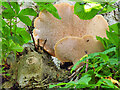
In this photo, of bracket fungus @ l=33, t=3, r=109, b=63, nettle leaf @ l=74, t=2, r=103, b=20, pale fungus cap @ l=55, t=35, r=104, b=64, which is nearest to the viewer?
nettle leaf @ l=74, t=2, r=103, b=20

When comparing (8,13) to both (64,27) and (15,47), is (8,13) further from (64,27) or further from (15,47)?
(64,27)

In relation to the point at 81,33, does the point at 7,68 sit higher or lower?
lower

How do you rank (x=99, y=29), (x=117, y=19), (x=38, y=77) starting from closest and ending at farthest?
1. (x=38, y=77)
2. (x=99, y=29)
3. (x=117, y=19)

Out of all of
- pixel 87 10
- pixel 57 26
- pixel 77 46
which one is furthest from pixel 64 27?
pixel 87 10

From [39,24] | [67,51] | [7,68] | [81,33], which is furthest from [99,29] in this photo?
[7,68]

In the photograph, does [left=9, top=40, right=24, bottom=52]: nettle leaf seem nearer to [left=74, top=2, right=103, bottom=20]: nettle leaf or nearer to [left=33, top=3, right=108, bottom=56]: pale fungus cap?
[left=33, top=3, right=108, bottom=56]: pale fungus cap

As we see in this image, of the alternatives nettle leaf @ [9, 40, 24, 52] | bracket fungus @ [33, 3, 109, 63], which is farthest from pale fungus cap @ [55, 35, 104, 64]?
nettle leaf @ [9, 40, 24, 52]

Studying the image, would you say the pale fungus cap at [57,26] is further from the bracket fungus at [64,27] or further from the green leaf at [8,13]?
the green leaf at [8,13]

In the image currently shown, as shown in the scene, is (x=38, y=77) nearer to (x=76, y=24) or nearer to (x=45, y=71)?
(x=45, y=71)
